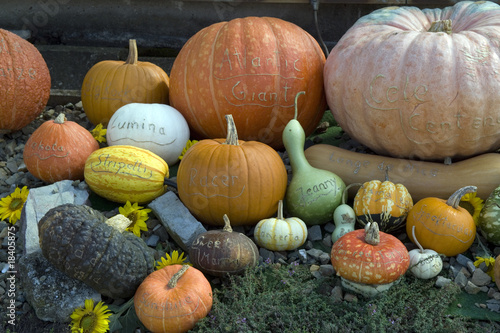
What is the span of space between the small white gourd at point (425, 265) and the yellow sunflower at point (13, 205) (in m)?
2.36

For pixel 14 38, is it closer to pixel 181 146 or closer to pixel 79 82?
pixel 79 82

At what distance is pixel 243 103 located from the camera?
Answer: 389 centimetres

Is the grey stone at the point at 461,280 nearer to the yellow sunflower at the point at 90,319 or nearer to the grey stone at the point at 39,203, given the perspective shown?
the yellow sunflower at the point at 90,319

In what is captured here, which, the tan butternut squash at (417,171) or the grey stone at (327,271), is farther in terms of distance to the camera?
the tan butternut squash at (417,171)

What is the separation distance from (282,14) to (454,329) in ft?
12.9

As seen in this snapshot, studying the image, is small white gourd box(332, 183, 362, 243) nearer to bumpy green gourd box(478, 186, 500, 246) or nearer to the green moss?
the green moss

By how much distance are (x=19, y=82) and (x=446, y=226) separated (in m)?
3.32

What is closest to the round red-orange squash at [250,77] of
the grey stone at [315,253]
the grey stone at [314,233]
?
the grey stone at [314,233]

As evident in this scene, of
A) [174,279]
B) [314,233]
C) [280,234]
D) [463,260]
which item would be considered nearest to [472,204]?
[463,260]

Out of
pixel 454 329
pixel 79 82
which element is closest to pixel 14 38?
pixel 79 82

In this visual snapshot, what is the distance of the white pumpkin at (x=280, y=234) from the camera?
3.05 meters

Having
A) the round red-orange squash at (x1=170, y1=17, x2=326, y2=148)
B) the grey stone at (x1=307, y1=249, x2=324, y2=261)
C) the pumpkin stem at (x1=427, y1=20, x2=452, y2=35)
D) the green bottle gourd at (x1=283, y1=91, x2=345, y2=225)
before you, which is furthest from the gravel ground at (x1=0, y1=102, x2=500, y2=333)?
the pumpkin stem at (x1=427, y1=20, x2=452, y2=35)

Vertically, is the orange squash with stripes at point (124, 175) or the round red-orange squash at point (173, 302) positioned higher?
the orange squash with stripes at point (124, 175)

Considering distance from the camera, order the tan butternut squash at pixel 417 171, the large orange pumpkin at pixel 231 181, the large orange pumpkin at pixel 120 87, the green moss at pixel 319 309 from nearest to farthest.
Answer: the green moss at pixel 319 309, the large orange pumpkin at pixel 231 181, the tan butternut squash at pixel 417 171, the large orange pumpkin at pixel 120 87
